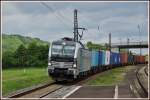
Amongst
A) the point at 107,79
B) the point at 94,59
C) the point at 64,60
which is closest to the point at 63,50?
the point at 64,60

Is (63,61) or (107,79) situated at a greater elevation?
(63,61)

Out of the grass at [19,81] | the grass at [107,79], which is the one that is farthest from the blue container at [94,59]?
the grass at [19,81]

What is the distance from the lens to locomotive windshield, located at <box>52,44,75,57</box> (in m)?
29.9

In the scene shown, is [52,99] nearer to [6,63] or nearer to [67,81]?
[67,81]

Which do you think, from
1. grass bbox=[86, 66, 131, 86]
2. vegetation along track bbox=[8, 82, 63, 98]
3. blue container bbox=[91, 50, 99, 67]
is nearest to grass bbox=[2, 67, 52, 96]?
vegetation along track bbox=[8, 82, 63, 98]

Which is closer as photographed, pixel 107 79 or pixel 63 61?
pixel 63 61

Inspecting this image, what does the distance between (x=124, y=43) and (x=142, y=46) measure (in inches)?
321

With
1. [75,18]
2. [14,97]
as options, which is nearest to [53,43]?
[14,97]

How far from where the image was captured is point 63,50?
3017 centimetres

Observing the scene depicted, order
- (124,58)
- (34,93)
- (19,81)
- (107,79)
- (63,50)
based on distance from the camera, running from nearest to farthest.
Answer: (34,93)
(63,50)
(19,81)
(107,79)
(124,58)

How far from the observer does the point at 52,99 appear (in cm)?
1972

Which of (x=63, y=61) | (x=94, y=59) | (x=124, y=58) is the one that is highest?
(x=63, y=61)

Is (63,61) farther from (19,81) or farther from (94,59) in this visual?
(94,59)

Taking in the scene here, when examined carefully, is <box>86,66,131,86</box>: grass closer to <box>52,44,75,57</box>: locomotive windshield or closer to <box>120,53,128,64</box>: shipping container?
<box>52,44,75,57</box>: locomotive windshield
